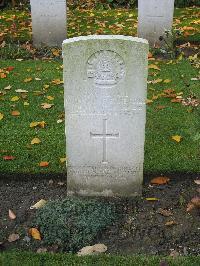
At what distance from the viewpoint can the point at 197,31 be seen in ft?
29.6

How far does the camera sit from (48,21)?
328 inches

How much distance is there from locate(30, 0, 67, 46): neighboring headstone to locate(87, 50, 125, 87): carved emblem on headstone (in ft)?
15.6

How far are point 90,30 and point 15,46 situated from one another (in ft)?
5.63

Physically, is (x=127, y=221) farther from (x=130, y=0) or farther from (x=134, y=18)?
(x=130, y=0)

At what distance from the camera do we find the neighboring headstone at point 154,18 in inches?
318

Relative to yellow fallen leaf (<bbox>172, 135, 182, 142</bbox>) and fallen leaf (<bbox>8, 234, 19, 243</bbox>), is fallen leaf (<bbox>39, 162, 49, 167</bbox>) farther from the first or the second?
yellow fallen leaf (<bbox>172, 135, 182, 142</bbox>)

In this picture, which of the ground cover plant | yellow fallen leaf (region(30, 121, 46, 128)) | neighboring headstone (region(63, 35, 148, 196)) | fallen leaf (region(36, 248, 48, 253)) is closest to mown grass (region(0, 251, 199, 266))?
the ground cover plant

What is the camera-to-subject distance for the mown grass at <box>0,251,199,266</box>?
341cm

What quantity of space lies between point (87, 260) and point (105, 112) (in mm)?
1162

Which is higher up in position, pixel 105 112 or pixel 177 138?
pixel 105 112

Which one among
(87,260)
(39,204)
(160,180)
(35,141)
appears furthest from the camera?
(35,141)

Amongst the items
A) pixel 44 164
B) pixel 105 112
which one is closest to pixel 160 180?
pixel 105 112

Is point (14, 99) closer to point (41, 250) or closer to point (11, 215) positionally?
point (11, 215)

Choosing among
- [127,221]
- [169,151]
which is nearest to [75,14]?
[169,151]
